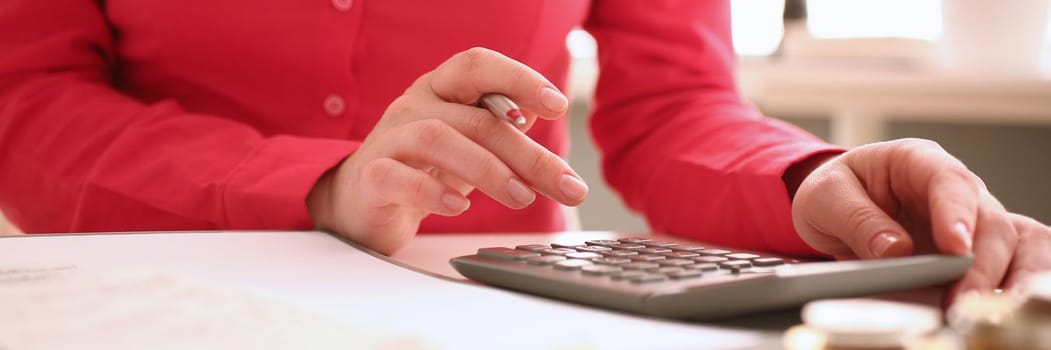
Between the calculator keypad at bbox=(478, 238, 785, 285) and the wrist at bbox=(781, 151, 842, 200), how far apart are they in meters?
0.17

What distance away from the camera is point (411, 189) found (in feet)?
1.77

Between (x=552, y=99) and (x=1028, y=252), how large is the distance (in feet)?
0.77

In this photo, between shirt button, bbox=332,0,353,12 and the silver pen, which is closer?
the silver pen

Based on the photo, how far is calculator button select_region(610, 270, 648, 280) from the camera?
0.39 metres

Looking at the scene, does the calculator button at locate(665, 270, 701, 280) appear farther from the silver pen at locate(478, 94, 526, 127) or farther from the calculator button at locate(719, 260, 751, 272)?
the silver pen at locate(478, 94, 526, 127)

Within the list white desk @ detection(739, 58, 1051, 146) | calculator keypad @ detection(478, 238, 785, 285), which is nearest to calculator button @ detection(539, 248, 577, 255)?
calculator keypad @ detection(478, 238, 785, 285)

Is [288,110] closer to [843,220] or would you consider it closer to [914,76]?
[843,220]

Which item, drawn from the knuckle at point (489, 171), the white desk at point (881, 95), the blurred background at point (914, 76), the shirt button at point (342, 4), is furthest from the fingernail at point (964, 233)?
the white desk at point (881, 95)

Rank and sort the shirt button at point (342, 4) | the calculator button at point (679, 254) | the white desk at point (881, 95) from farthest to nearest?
the white desk at point (881, 95), the shirt button at point (342, 4), the calculator button at point (679, 254)

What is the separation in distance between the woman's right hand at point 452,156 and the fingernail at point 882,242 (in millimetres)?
140

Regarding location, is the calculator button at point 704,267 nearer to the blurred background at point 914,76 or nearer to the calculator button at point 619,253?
the calculator button at point 619,253

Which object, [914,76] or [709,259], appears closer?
[709,259]

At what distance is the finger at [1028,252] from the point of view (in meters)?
0.45

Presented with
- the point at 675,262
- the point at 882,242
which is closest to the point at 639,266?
the point at 675,262
